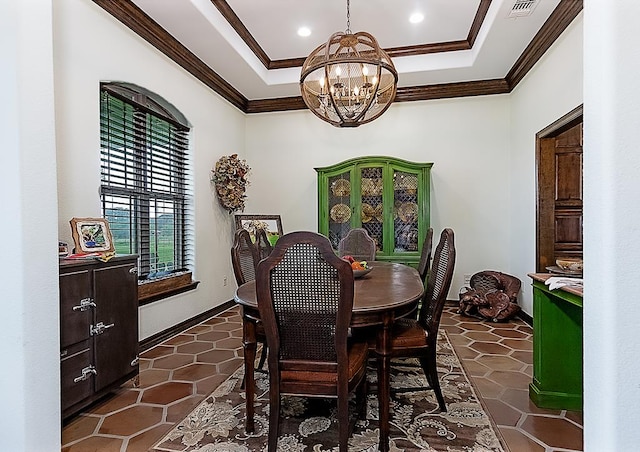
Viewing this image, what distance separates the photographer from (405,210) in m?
4.91

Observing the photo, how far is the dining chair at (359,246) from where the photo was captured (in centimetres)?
403

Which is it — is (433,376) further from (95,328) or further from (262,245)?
(95,328)

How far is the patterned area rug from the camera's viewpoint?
1.98 meters

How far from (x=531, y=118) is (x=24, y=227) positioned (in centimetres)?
459

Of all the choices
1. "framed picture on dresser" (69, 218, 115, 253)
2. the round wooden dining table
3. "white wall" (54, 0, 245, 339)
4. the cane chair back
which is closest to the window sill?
"white wall" (54, 0, 245, 339)

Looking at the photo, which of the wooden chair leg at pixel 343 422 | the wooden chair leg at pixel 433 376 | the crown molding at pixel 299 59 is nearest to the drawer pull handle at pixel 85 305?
the wooden chair leg at pixel 343 422

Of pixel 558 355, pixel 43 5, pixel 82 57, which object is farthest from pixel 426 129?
pixel 43 5

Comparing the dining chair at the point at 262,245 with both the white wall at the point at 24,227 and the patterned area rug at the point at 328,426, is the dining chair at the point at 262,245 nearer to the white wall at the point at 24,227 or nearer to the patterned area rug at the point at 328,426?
the patterned area rug at the point at 328,426

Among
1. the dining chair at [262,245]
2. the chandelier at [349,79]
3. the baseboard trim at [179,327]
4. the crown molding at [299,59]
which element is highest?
the crown molding at [299,59]

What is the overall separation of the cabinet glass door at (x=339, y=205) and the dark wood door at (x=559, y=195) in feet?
7.09

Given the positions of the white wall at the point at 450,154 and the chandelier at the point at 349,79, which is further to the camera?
the white wall at the point at 450,154

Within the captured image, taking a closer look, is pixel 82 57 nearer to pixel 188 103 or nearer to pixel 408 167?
pixel 188 103

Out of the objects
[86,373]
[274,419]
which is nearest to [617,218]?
[274,419]

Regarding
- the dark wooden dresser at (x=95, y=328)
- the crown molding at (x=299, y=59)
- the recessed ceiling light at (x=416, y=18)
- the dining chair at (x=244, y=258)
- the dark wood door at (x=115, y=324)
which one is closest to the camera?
the dark wooden dresser at (x=95, y=328)
